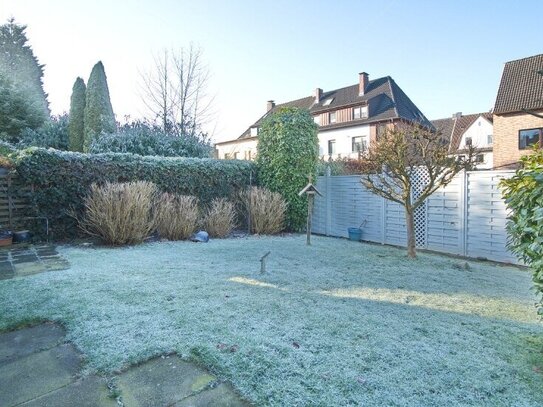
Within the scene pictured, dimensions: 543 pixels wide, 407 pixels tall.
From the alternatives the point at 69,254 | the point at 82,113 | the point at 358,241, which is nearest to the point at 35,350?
the point at 69,254

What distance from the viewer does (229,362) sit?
2.13m

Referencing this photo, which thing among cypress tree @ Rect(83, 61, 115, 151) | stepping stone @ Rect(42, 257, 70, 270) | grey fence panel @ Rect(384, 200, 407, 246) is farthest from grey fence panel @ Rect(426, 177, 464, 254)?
cypress tree @ Rect(83, 61, 115, 151)

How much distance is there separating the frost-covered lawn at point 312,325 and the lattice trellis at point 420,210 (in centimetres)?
225

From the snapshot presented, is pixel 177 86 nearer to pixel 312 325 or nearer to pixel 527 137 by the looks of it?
pixel 312 325

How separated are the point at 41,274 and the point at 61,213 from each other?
322cm

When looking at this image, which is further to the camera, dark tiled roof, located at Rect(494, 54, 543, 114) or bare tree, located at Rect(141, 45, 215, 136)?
dark tiled roof, located at Rect(494, 54, 543, 114)

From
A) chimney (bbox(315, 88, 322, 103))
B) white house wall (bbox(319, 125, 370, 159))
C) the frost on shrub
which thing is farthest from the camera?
chimney (bbox(315, 88, 322, 103))

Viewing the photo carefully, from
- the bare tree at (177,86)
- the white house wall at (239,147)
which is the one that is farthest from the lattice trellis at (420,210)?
the white house wall at (239,147)

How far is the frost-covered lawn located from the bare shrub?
9.86ft

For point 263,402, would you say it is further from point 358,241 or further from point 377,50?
point 377,50

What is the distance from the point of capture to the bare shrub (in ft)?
26.5

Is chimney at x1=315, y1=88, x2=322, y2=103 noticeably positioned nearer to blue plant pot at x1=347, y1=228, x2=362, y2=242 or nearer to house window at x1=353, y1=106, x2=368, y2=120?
house window at x1=353, y1=106, x2=368, y2=120

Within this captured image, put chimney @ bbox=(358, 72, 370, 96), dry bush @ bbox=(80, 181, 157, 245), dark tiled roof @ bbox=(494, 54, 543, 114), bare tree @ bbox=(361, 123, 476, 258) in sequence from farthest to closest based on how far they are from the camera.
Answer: chimney @ bbox=(358, 72, 370, 96) < dark tiled roof @ bbox=(494, 54, 543, 114) < dry bush @ bbox=(80, 181, 157, 245) < bare tree @ bbox=(361, 123, 476, 258)

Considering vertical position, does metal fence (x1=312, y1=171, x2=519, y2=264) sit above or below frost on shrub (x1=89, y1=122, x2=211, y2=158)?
below
